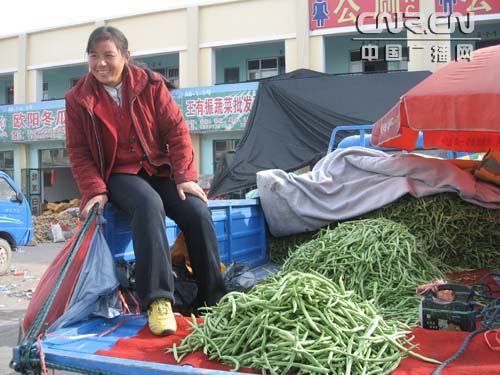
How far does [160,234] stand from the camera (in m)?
2.33

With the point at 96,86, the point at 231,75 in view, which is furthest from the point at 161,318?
the point at 231,75

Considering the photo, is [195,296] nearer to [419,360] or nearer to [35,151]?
[419,360]

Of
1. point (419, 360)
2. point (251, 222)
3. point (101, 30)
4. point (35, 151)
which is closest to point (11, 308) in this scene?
point (251, 222)

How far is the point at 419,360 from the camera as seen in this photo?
1.73m

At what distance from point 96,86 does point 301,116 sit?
5.35m

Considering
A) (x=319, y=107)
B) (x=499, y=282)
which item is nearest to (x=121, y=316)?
(x=499, y=282)

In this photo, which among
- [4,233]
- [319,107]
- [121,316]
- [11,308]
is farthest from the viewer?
[4,233]

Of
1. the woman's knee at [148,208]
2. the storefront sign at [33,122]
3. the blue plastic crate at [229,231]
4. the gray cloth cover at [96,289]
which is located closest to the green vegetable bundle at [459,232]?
the blue plastic crate at [229,231]

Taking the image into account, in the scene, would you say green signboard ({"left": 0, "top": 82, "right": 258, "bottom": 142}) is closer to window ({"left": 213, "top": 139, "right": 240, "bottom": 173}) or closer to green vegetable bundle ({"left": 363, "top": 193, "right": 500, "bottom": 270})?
window ({"left": 213, "top": 139, "right": 240, "bottom": 173})

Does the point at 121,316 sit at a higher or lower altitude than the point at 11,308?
higher

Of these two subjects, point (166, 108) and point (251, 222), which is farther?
point (251, 222)

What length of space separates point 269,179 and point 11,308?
412cm

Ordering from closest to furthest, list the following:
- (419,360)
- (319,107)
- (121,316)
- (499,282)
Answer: (419,360)
(121,316)
(499,282)
(319,107)

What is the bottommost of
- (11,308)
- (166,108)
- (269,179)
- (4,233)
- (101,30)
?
(11,308)
